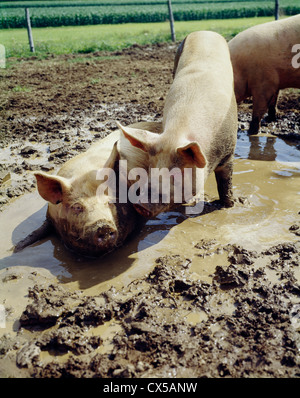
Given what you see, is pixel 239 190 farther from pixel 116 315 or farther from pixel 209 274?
pixel 116 315

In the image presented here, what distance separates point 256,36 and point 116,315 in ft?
18.2

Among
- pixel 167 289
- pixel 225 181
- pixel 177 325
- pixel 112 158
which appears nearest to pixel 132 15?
pixel 225 181

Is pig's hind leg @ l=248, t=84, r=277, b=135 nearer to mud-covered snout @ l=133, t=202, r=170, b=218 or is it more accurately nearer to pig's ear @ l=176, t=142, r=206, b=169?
pig's ear @ l=176, t=142, r=206, b=169

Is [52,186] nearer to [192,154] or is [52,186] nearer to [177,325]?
[192,154]

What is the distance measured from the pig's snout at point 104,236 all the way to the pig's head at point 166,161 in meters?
0.31

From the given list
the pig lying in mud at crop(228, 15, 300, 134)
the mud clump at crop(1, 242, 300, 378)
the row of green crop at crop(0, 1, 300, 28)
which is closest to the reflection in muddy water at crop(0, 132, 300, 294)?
the mud clump at crop(1, 242, 300, 378)

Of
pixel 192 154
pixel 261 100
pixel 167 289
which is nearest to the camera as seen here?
pixel 167 289

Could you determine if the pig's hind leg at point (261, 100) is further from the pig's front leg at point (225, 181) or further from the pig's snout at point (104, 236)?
the pig's snout at point (104, 236)

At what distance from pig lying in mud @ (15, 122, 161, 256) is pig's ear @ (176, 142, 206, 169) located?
664 millimetres

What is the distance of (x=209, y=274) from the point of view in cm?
344

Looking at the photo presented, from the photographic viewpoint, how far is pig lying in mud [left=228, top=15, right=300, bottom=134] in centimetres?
657

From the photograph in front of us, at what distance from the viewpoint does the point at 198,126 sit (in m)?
3.81

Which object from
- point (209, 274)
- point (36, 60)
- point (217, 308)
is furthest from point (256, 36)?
point (36, 60)

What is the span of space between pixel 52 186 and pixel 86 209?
424 mm
